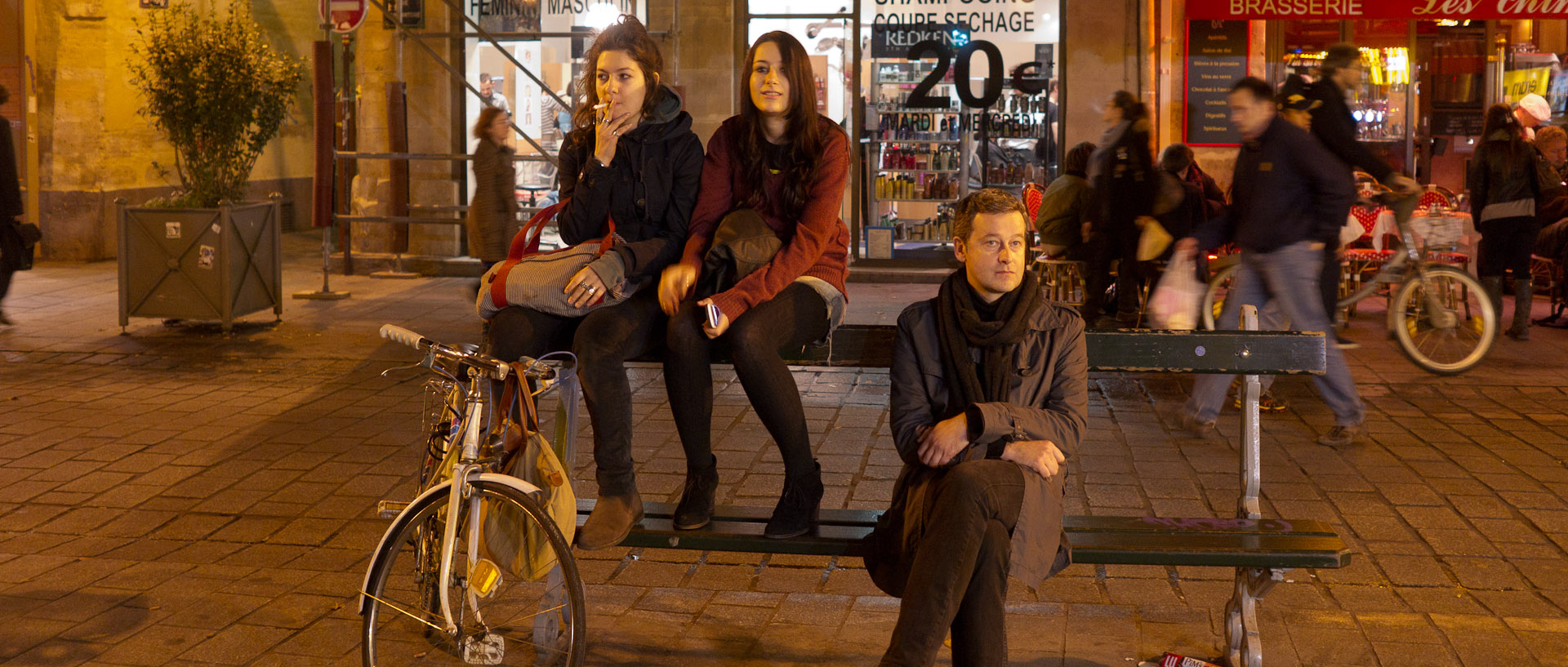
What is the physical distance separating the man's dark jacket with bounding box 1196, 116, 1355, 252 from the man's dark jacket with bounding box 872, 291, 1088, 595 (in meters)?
3.34

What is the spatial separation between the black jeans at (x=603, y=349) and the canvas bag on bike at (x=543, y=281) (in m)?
0.03

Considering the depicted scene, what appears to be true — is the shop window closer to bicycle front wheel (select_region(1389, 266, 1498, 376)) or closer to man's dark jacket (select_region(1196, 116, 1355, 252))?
bicycle front wheel (select_region(1389, 266, 1498, 376))

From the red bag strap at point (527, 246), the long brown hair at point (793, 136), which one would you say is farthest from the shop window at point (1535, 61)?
the red bag strap at point (527, 246)

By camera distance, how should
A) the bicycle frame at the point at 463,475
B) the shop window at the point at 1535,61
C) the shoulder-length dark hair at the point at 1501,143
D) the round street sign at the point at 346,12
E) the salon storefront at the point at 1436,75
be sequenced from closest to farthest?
the bicycle frame at the point at 463,475 < the shoulder-length dark hair at the point at 1501,143 < the round street sign at the point at 346,12 < the shop window at the point at 1535,61 < the salon storefront at the point at 1436,75

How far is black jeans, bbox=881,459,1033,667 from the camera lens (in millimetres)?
3268

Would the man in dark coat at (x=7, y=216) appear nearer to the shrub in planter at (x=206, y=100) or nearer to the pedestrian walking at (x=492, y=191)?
the shrub in planter at (x=206, y=100)

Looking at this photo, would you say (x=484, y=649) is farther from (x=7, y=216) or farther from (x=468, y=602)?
(x=7, y=216)

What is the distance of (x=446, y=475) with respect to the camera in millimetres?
3643

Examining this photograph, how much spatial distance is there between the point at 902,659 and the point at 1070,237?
247 inches

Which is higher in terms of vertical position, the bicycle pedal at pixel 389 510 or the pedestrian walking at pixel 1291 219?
the pedestrian walking at pixel 1291 219

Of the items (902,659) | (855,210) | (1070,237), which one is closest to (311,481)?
(902,659)

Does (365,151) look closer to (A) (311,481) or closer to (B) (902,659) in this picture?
(A) (311,481)

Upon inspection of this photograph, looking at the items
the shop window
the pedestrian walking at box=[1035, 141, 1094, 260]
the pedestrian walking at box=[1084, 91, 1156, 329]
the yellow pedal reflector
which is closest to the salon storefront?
the shop window

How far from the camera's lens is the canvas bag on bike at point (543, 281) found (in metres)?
3.94
